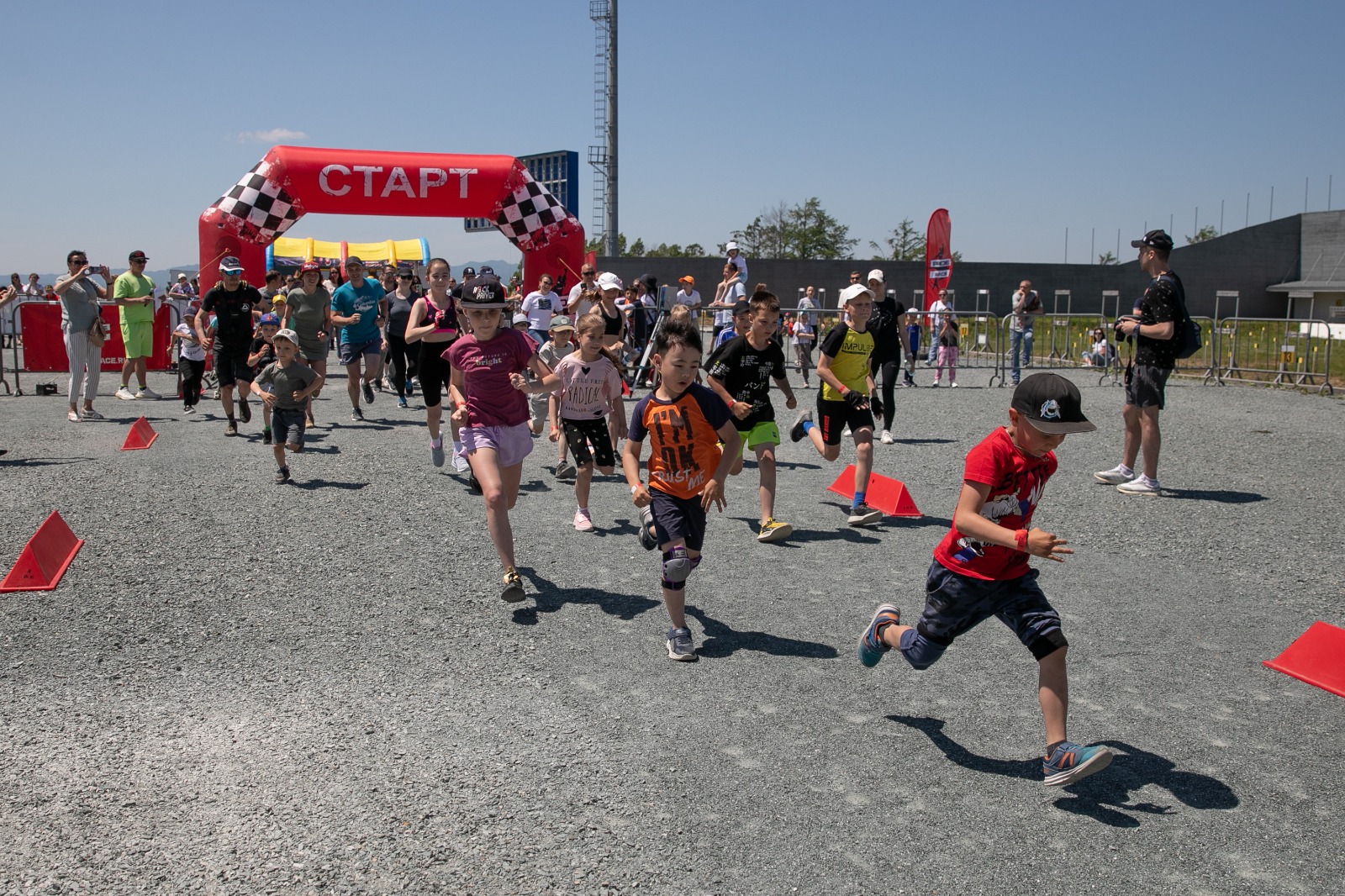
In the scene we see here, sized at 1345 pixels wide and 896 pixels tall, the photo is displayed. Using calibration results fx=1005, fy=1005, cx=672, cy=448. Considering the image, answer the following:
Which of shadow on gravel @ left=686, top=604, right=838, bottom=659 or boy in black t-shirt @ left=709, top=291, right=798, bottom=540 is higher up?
boy in black t-shirt @ left=709, top=291, right=798, bottom=540

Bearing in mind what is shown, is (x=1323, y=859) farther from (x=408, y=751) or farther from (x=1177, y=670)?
(x=408, y=751)

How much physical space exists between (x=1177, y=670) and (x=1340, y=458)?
7485mm

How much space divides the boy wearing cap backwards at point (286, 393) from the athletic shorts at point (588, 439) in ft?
9.80

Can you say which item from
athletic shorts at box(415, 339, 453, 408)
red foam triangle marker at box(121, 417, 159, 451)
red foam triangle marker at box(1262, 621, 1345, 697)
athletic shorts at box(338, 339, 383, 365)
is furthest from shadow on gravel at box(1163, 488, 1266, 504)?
red foam triangle marker at box(121, 417, 159, 451)

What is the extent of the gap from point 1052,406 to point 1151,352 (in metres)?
5.80

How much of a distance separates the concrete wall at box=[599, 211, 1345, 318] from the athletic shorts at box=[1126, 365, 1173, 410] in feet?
119

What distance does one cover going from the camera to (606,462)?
7.46 m

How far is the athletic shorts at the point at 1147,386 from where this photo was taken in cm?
838

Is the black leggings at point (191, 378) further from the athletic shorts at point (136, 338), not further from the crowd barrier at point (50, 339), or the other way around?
the crowd barrier at point (50, 339)

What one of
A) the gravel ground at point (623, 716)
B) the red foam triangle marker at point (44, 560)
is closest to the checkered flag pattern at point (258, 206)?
the gravel ground at point (623, 716)

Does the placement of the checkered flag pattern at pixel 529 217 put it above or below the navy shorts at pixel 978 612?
above

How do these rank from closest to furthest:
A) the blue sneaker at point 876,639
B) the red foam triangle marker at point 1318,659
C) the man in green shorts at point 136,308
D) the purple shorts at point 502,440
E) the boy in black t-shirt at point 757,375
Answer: the blue sneaker at point 876,639 → the red foam triangle marker at point 1318,659 → the purple shorts at point 502,440 → the boy in black t-shirt at point 757,375 → the man in green shorts at point 136,308

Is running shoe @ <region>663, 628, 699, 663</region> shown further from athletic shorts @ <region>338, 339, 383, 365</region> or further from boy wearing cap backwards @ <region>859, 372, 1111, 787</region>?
athletic shorts @ <region>338, 339, 383, 365</region>

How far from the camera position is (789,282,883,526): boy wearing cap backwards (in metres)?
7.38
